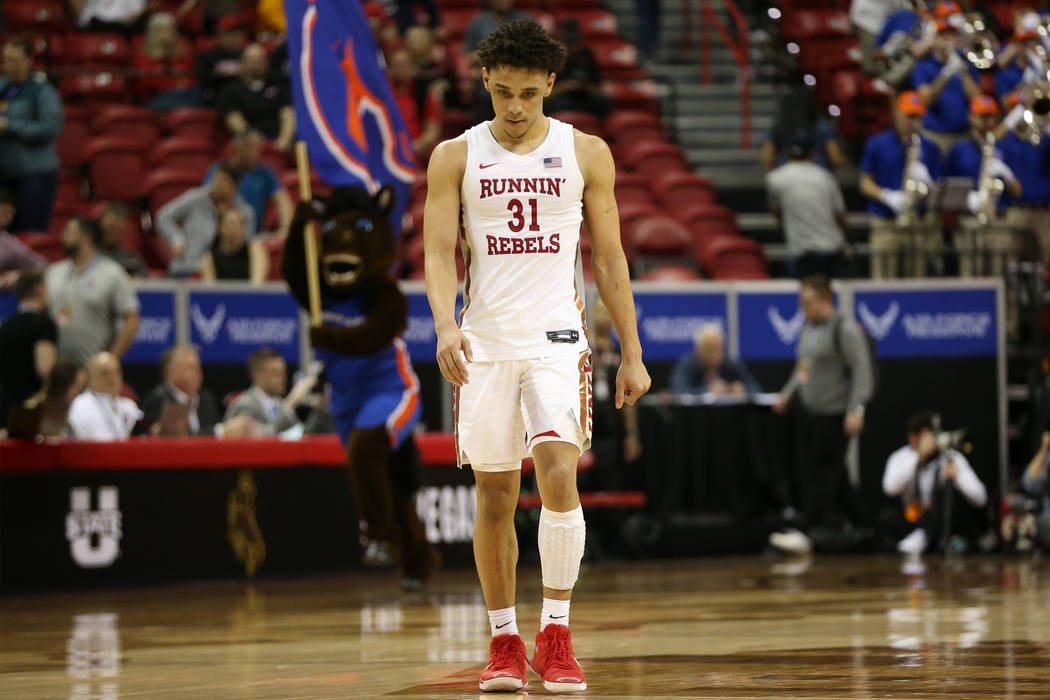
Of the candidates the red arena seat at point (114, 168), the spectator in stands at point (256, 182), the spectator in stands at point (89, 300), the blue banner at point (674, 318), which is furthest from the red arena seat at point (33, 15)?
the blue banner at point (674, 318)

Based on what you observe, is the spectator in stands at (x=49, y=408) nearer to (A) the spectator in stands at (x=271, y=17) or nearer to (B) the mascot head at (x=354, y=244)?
(B) the mascot head at (x=354, y=244)

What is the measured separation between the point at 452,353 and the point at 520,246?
1.52 ft

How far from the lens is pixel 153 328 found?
518 inches

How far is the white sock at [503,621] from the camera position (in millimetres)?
5699

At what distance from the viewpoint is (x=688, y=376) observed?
47.3 feet

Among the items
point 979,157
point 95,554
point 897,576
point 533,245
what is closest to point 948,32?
point 979,157

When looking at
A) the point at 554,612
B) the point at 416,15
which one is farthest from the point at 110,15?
the point at 554,612

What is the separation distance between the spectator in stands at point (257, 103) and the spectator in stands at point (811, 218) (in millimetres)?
4759

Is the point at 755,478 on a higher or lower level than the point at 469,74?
lower

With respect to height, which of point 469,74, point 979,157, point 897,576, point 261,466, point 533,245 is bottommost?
point 897,576

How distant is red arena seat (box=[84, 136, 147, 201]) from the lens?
15953 millimetres

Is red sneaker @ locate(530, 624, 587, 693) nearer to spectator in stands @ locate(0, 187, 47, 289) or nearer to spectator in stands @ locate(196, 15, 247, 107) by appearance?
spectator in stands @ locate(0, 187, 47, 289)

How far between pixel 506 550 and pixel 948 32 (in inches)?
479

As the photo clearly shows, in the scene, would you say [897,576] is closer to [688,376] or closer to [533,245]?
[688,376]
